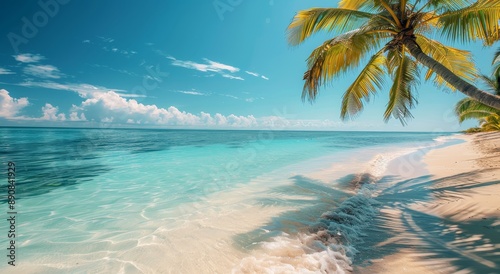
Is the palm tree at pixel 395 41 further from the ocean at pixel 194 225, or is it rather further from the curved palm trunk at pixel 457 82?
the ocean at pixel 194 225

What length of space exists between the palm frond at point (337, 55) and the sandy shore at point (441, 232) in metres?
3.30

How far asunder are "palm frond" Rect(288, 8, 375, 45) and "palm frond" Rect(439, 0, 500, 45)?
156cm

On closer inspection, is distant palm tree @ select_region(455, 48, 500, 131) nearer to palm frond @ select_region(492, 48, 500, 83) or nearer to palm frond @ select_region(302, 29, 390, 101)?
palm frond @ select_region(492, 48, 500, 83)

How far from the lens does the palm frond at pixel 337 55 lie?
Result: 17.3 ft

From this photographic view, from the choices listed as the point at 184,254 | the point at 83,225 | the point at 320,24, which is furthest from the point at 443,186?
the point at 83,225

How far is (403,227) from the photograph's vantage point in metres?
3.47

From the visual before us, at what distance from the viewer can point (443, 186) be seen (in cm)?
539

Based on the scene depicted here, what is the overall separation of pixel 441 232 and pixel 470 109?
2249 centimetres

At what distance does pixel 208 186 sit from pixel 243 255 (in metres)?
4.37

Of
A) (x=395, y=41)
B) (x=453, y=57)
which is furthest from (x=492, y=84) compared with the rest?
(x=395, y=41)

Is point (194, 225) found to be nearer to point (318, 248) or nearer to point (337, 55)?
point (318, 248)

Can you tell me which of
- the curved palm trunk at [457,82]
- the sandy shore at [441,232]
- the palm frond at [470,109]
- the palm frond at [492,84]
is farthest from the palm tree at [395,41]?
the palm frond at [470,109]

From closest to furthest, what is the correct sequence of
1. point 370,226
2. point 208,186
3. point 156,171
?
point 370,226 < point 208,186 < point 156,171

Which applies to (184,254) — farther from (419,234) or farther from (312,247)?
(419,234)
